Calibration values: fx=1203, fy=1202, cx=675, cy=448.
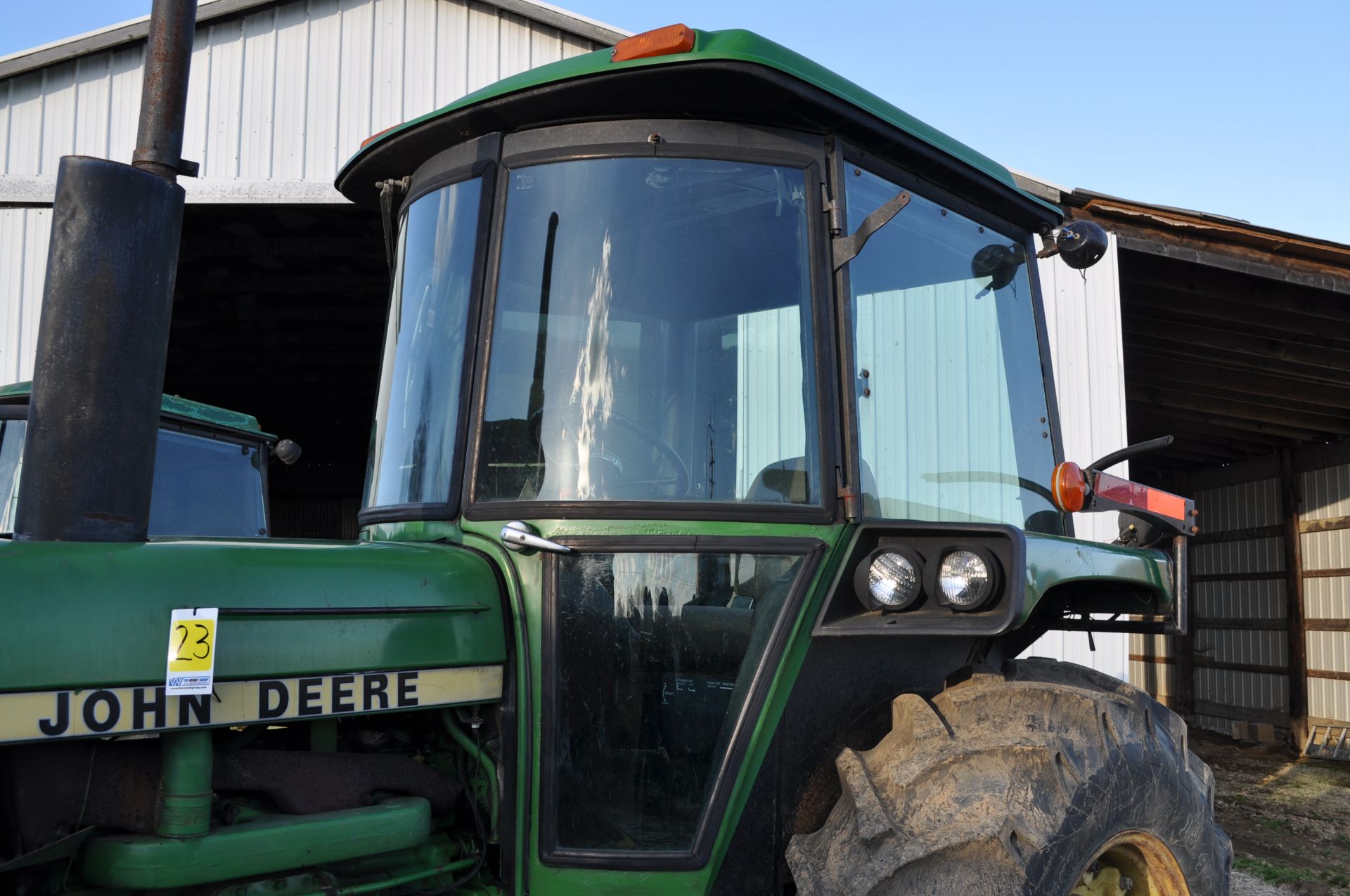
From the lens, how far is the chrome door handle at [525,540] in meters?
2.45

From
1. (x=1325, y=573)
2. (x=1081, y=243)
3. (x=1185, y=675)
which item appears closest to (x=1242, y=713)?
(x=1185, y=675)

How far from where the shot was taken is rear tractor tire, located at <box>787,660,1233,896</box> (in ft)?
7.87

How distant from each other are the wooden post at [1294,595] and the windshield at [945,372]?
37.9ft

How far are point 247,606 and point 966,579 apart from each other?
4.77 ft

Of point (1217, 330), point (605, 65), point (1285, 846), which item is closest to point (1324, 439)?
point (1217, 330)

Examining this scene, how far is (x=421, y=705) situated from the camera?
2438 millimetres

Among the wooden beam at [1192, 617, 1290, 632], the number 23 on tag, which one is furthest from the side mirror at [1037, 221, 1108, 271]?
the wooden beam at [1192, 617, 1290, 632]

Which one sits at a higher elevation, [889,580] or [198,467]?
[198,467]

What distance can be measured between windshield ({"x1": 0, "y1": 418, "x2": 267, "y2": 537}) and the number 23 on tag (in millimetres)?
4134

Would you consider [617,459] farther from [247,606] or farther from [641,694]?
[247,606]

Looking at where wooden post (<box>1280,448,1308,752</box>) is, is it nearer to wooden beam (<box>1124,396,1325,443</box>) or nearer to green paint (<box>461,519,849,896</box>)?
wooden beam (<box>1124,396,1325,443</box>)

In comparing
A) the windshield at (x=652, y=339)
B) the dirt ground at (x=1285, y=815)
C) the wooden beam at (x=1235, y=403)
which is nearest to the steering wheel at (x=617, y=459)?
the windshield at (x=652, y=339)

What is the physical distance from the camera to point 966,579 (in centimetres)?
256

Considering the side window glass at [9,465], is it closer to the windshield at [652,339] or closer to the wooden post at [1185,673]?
the windshield at [652,339]
